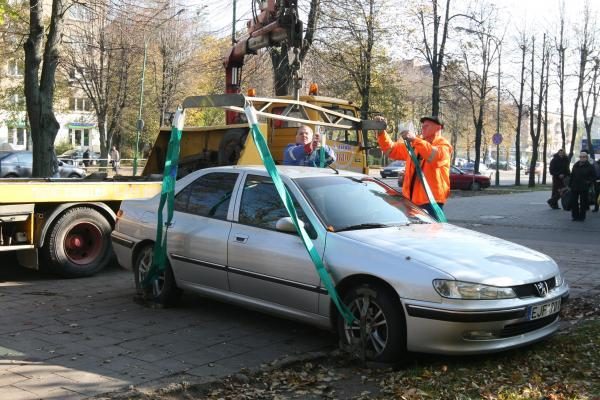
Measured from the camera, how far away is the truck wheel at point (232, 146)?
10.7m

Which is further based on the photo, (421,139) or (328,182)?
(421,139)

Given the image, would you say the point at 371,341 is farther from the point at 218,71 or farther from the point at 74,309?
the point at 218,71

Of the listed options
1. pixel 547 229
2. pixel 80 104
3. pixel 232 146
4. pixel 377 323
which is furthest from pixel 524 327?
pixel 80 104

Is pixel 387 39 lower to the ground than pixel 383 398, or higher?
higher

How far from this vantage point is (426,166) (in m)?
7.19

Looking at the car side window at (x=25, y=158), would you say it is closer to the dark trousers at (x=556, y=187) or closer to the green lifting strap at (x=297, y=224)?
the dark trousers at (x=556, y=187)

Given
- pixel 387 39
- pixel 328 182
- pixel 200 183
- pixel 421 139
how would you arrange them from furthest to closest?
1. pixel 387 39
2. pixel 421 139
3. pixel 200 183
4. pixel 328 182

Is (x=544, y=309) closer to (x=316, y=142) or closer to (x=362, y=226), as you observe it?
(x=362, y=226)

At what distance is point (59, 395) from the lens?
4.26 meters

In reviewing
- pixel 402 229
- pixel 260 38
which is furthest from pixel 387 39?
pixel 402 229

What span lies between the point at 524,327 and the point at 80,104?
56.9 meters

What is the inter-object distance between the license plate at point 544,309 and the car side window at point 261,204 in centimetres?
199

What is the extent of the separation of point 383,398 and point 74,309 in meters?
3.75

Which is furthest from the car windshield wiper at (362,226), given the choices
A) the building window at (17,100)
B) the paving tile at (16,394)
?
the building window at (17,100)
